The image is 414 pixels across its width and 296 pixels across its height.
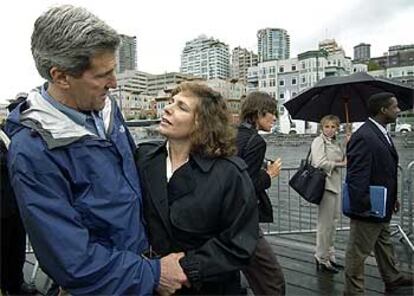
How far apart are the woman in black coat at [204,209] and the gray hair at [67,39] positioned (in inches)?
19.8

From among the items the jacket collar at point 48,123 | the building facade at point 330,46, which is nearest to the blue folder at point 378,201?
the jacket collar at point 48,123

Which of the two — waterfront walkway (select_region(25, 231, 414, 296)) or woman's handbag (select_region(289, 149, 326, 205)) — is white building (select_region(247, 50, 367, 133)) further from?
woman's handbag (select_region(289, 149, 326, 205))

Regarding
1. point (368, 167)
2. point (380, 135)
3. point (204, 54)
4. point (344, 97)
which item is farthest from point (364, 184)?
point (204, 54)

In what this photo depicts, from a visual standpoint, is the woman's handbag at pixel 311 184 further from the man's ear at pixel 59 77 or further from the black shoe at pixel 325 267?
the man's ear at pixel 59 77

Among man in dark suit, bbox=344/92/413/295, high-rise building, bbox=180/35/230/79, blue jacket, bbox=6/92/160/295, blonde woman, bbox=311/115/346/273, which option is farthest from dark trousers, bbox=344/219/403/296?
high-rise building, bbox=180/35/230/79

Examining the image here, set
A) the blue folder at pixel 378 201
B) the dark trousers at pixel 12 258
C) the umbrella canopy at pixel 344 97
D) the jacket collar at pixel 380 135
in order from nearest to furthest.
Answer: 1. the dark trousers at pixel 12 258
2. the blue folder at pixel 378 201
3. the jacket collar at pixel 380 135
4. the umbrella canopy at pixel 344 97

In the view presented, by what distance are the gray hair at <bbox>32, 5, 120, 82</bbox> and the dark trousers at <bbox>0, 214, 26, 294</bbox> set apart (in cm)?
161

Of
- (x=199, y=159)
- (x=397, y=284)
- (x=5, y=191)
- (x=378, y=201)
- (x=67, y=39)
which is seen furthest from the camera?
(x=397, y=284)

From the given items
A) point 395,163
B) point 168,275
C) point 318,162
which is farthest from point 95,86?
point 318,162

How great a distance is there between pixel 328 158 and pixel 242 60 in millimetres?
107677

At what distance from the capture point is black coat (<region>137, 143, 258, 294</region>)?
63.1 inches

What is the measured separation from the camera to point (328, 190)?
4590mm

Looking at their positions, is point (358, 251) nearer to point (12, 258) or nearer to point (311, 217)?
point (12, 258)

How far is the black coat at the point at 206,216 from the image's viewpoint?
1604 mm
